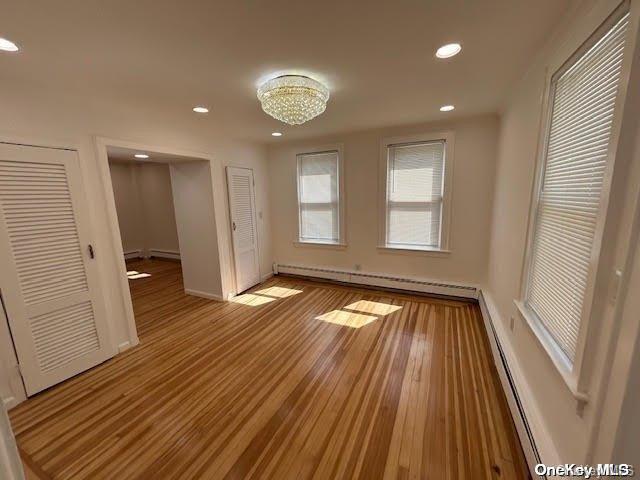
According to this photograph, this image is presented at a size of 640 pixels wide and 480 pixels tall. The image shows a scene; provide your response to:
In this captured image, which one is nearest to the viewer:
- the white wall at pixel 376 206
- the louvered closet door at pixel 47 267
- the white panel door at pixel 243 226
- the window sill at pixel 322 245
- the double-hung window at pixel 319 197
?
the louvered closet door at pixel 47 267

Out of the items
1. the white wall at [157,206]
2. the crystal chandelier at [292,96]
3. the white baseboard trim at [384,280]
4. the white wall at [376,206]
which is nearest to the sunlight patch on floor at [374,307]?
the white baseboard trim at [384,280]

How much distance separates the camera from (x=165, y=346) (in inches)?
104

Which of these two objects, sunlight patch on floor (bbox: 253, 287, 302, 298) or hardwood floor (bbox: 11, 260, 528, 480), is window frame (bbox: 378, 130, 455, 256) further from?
sunlight patch on floor (bbox: 253, 287, 302, 298)

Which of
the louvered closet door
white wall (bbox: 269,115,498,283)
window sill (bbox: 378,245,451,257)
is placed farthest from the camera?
window sill (bbox: 378,245,451,257)

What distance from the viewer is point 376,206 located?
3.83 meters

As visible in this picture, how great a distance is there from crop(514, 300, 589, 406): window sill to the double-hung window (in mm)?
2760

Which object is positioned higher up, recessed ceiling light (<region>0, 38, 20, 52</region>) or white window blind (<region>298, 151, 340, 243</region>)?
recessed ceiling light (<region>0, 38, 20, 52</region>)

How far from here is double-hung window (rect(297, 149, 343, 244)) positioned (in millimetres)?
4082

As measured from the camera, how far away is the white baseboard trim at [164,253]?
613cm

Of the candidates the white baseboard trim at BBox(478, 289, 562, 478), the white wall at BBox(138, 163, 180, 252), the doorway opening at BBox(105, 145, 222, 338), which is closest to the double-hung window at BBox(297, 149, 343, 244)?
the doorway opening at BBox(105, 145, 222, 338)

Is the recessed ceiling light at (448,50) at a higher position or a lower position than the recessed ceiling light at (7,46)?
higher

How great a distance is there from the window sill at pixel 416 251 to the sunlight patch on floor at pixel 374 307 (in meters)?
0.81

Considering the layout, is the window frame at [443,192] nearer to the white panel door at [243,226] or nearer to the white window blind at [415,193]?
the white window blind at [415,193]

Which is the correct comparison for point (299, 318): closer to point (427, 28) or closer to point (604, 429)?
point (604, 429)
